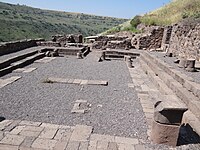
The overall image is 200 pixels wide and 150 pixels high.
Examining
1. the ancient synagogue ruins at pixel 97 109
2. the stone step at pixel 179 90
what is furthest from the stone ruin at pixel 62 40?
the stone step at pixel 179 90

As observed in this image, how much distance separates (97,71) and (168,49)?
8.99 metres

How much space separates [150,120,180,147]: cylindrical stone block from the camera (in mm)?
3887

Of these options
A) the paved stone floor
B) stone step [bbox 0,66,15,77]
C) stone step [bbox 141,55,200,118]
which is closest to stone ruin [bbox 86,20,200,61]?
stone step [bbox 141,55,200,118]

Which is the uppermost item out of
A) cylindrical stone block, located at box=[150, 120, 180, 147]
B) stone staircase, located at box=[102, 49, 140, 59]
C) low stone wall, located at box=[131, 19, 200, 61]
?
low stone wall, located at box=[131, 19, 200, 61]

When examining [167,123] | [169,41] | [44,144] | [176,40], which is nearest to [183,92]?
[167,123]

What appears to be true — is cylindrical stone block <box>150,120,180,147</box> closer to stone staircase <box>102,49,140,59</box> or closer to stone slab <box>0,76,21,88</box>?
stone slab <box>0,76,21,88</box>

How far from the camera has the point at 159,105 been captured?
402cm

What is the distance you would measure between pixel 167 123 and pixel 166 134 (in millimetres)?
212

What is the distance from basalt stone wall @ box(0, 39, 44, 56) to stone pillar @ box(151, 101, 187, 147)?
11401 millimetres

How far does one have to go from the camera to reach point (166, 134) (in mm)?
3918

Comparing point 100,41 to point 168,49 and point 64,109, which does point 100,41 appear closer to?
point 168,49

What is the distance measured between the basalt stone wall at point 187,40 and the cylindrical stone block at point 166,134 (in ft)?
27.9

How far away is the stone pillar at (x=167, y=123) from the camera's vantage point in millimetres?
3836

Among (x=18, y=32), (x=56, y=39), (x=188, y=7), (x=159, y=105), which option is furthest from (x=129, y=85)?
(x=18, y=32)
